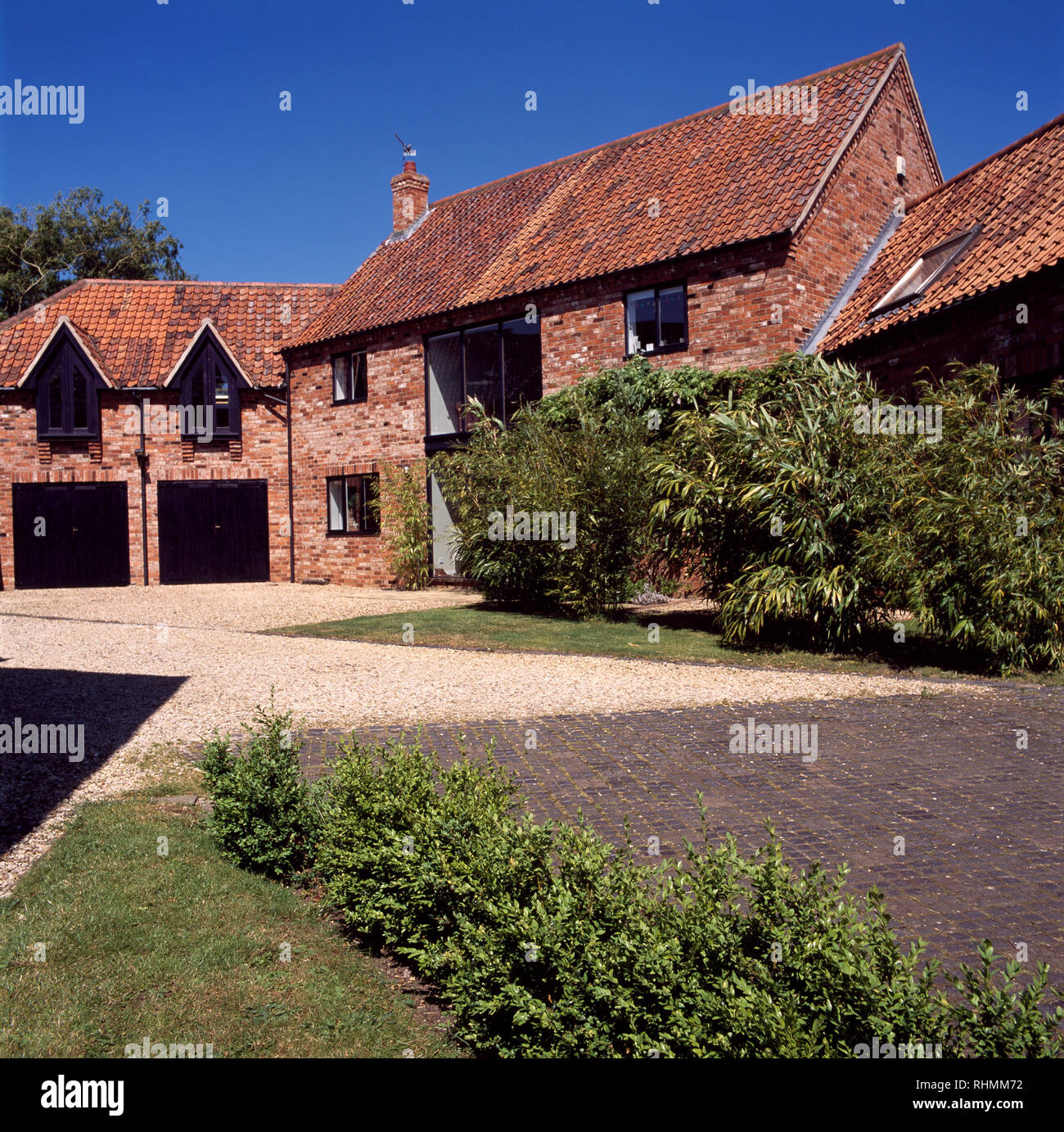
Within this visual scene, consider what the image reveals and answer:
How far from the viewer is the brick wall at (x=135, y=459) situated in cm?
2470

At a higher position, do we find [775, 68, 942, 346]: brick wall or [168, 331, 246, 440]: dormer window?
[775, 68, 942, 346]: brick wall

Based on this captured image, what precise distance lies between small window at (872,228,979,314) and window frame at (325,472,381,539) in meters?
12.8

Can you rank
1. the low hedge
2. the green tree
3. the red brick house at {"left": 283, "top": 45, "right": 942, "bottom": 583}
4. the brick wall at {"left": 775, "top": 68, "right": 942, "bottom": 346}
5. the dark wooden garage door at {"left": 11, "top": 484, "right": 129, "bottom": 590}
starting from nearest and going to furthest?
the low hedge, the brick wall at {"left": 775, "top": 68, "right": 942, "bottom": 346}, the red brick house at {"left": 283, "top": 45, "right": 942, "bottom": 583}, the dark wooden garage door at {"left": 11, "top": 484, "right": 129, "bottom": 590}, the green tree

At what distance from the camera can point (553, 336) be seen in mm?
20234

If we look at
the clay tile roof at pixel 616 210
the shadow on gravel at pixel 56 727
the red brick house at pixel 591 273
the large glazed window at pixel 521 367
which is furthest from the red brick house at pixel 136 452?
the shadow on gravel at pixel 56 727

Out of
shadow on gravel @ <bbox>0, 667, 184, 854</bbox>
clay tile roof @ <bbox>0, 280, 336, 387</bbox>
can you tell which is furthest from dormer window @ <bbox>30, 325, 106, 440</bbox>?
shadow on gravel @ <bbox>0, 667, 184, 854</bbox>

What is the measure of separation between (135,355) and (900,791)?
25.4 m

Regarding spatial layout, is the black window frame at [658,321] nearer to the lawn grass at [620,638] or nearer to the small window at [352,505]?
the lawn grass at [620,638]

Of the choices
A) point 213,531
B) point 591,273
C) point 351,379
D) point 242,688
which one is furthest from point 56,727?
point 213,531

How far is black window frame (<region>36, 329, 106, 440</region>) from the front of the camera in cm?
2470

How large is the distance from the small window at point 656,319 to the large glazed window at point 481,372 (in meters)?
3.05

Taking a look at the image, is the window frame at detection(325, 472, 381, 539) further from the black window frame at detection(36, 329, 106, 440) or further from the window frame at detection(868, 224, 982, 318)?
the window frame at detection(868, 224, 982, 318)
